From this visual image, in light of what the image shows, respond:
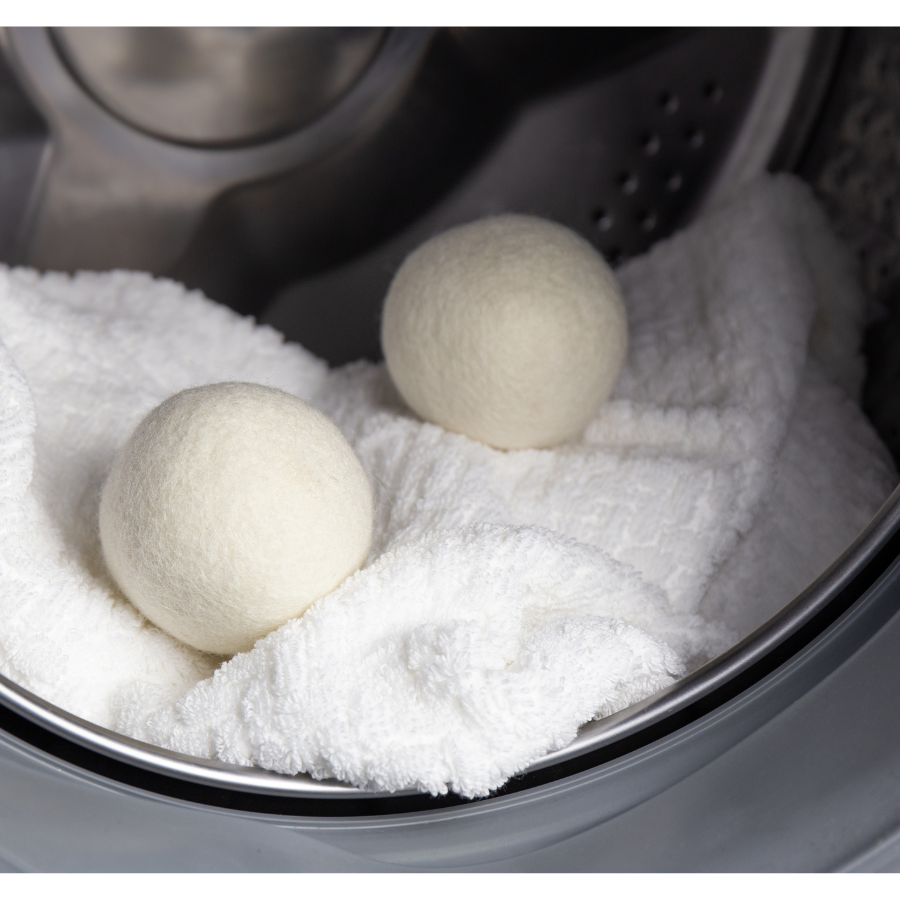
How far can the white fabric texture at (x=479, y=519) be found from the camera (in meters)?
0.39

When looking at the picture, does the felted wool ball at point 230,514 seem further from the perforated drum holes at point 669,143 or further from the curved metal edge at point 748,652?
the perforated drum holes at point 669,143

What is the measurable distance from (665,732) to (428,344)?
241mm

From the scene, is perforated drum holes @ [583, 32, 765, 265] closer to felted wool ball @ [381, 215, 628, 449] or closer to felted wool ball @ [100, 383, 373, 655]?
felted wool ball @ [381, 215, 628, 449]

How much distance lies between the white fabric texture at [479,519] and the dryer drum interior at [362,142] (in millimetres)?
96

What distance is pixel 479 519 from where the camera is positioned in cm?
50

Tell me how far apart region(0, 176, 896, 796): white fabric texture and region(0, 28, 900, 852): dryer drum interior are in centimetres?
10

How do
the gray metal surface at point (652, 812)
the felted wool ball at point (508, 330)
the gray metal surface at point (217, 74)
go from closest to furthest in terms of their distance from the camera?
the gray metal surface at point (652, 812) < the felted wool ball at point (508, 330) < the gray metal surface at point (217, 74)

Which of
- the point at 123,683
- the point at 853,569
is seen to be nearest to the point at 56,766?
the point at 123,683

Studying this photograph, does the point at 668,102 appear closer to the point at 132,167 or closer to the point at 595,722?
the point at 132,167

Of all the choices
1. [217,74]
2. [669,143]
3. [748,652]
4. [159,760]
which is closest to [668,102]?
[669,143]

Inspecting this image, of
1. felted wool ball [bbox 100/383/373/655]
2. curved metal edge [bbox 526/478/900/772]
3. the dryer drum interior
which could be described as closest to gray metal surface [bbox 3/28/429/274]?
the dryer drum interior

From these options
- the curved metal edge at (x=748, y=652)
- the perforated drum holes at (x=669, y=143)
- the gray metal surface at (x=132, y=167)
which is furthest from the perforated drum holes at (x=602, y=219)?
the curved metal edge at (x=748, y=652)

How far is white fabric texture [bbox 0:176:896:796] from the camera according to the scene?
0.39 meters

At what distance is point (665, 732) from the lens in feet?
1.36
